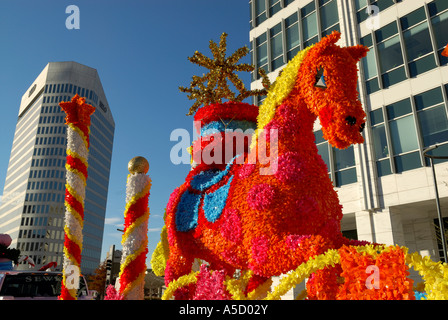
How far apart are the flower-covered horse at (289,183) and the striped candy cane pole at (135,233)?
93cm

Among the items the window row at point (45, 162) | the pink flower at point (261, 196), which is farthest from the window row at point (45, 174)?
the pink flower at point (261, 196)

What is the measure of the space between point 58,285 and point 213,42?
21.8ft

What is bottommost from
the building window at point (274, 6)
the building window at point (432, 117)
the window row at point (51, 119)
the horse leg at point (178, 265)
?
the horse leg at point (178, 265)

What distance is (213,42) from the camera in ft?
15.3

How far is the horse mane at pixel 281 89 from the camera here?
3225 mm

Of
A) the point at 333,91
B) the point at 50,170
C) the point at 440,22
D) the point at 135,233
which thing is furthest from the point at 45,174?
the point at 333,91

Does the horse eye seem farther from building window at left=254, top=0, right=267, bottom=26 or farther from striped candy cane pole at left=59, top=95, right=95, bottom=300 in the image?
building window at left=254, top=0, right=267, bottom=26

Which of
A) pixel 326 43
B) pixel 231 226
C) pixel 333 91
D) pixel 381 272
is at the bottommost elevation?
pixel 381 272

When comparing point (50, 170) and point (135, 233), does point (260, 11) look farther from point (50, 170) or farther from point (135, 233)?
point (50, 170)

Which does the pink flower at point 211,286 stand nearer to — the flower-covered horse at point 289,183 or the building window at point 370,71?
the flower-covered horse at point 289,183

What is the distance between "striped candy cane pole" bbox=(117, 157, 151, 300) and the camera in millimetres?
4232

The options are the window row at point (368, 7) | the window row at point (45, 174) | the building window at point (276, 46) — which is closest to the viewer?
the window row at point (368, 7)

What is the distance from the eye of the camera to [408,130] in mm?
12789

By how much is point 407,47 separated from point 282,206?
528 inches
